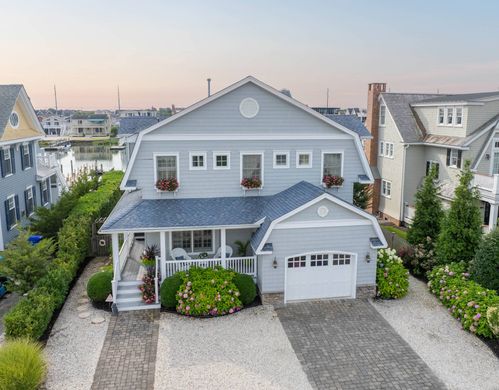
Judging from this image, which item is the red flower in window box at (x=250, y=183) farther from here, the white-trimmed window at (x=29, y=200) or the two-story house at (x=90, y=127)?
the two-story house at (x=90, y=127)

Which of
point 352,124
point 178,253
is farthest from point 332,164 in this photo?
point 178,253

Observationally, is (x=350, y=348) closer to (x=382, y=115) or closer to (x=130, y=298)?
(x=130, y=298)

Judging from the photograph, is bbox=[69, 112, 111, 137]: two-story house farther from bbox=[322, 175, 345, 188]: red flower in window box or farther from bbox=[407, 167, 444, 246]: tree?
bbox=[407, 167, 444, 246]: tree

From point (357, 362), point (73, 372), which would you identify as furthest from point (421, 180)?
point (73, 372)

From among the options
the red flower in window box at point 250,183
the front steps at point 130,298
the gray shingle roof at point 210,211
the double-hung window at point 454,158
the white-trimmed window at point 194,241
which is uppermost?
the double-hung window at point 454,158

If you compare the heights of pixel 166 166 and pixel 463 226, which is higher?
pixel 166 166

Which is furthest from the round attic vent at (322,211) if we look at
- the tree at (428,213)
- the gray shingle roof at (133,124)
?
the gray shingle roof at (133,124)
